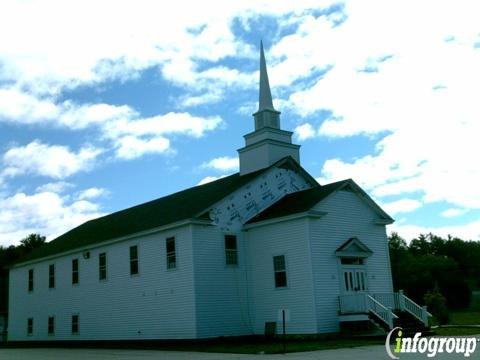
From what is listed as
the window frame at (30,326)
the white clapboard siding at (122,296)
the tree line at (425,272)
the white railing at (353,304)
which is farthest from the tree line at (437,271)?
the window frame at (30,326)

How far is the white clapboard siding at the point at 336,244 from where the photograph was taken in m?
27.8

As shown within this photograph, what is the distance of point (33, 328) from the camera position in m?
42.8

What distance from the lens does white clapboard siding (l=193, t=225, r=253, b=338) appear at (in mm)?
28828

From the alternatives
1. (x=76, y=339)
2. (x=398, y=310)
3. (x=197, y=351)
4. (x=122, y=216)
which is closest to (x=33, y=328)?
(x=76, y=339)

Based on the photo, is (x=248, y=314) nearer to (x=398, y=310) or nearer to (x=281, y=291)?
(x=281, y=291)

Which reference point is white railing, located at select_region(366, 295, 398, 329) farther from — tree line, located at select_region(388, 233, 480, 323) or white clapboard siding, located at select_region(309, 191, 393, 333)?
tree line, located at select_region(388, 233, 480, 323)

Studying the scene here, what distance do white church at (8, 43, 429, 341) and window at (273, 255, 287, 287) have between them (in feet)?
0.15

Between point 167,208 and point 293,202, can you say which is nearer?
point 293,202

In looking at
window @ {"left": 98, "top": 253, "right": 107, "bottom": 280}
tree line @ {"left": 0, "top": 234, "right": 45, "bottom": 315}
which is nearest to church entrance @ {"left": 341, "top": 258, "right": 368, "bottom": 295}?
window @ {"left": 98, "top": 253, "right": 107, "bottom": 280}

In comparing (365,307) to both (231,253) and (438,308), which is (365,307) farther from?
(438,308)

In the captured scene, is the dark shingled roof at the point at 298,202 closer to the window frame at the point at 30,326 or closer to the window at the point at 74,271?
the window at the point at 74,271

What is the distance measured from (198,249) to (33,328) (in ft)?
63.3

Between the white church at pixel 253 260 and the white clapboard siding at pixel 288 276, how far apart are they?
0.05 m

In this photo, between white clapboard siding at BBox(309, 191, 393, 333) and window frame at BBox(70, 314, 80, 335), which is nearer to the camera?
white clapboard siding at BBox(309, 191, 393, 333)
